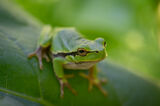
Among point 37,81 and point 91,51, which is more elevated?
point 91,51

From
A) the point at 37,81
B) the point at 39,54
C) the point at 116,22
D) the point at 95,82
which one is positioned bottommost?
the point at 95,82

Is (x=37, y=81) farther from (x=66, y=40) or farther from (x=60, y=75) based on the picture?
(x=66, y=40)

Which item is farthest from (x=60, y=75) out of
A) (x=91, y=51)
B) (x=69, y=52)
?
(x=91, y=51)

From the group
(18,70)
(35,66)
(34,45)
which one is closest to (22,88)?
(18,70)

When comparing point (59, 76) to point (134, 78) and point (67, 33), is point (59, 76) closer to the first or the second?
point (67, 33)

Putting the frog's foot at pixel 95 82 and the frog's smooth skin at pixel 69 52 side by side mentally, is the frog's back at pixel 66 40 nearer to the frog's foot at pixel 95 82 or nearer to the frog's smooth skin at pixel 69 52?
the frog's smooth skin at pixel 69 52

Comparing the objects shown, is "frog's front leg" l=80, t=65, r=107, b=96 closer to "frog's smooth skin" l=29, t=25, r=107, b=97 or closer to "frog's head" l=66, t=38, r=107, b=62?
"frog's smooth skin" l=29, t=25, r=107, b=97
